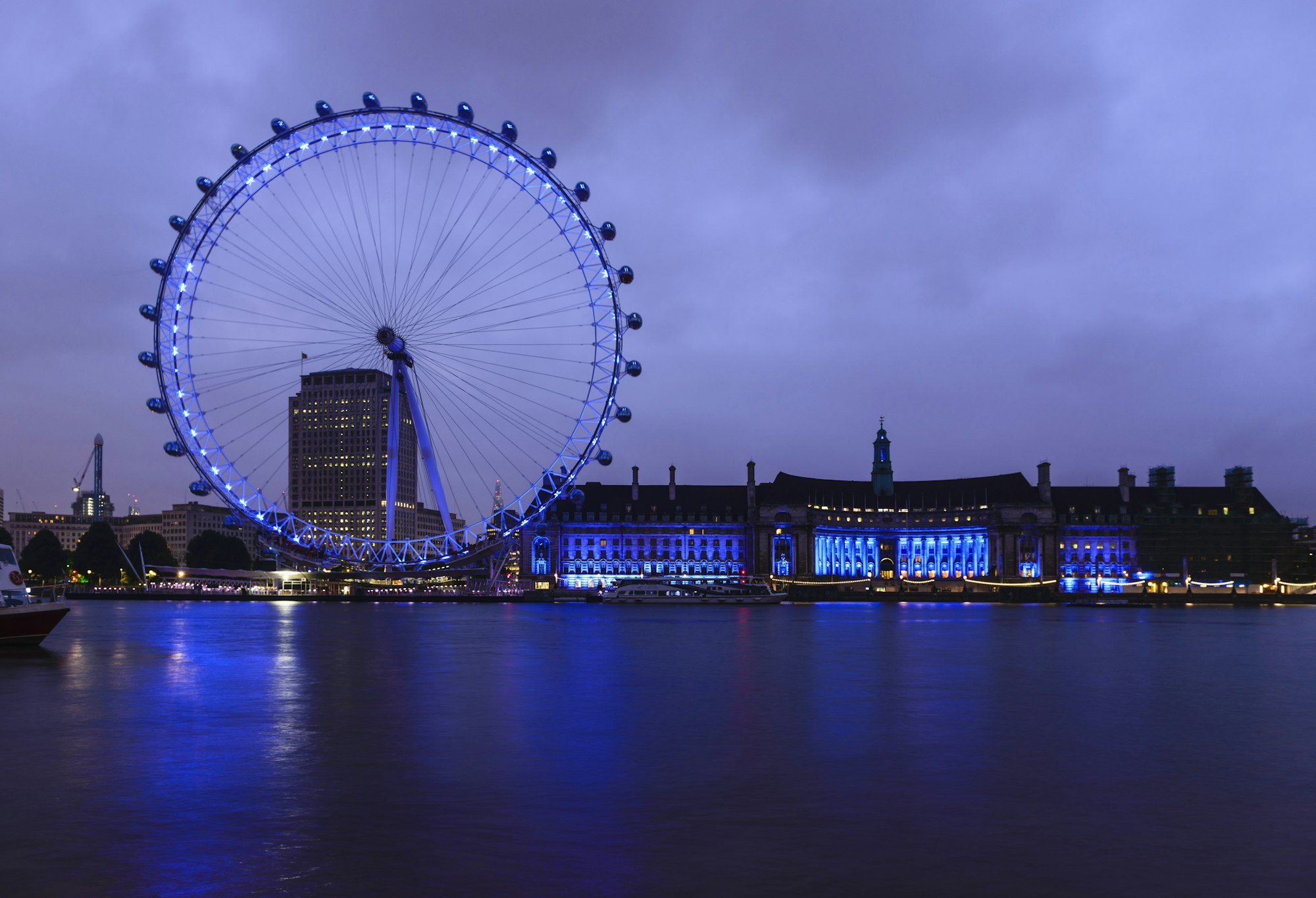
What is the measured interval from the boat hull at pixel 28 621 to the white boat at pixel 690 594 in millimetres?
107519

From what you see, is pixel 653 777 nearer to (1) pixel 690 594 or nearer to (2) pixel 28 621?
(2) pixel 28 621

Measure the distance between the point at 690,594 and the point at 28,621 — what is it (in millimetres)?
110515

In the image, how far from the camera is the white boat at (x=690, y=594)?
512 ft

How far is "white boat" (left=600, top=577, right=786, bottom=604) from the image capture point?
6147 inches

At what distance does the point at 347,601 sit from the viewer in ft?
529

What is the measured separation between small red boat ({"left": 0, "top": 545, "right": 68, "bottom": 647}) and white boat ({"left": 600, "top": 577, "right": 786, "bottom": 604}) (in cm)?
10770

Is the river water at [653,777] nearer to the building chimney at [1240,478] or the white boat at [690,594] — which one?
the white boat at [690,594]

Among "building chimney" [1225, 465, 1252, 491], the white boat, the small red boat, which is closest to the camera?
the small red boat

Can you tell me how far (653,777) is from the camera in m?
22.3

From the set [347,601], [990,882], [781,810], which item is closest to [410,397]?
[781,810]

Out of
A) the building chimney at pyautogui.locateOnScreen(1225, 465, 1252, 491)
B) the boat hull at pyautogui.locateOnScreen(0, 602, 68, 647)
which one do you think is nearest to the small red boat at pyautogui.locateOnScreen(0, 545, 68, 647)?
the boat hull at pyautogui.locateOnScreen(0, 602, 68, 647)

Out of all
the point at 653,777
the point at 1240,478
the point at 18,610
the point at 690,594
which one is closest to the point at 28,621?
the point at 18,610

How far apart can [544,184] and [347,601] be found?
10021 cm

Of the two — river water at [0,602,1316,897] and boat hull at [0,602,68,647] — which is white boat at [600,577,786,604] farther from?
boat hull at [0,602,68,647]
